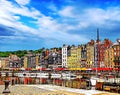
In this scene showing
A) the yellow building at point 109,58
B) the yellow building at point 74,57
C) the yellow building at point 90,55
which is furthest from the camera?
the yellow building at point 74,57

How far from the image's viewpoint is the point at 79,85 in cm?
6700

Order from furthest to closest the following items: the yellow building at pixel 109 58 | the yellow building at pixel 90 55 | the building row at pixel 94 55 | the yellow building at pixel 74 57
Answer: the yellow building at pixel 74 57 < the yellow building at pixel 90 55 < the yellow building at pixel 109 58 < the building row at pixel 94 55

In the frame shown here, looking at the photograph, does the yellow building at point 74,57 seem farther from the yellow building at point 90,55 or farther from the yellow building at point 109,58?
the yellow building at point 109,58

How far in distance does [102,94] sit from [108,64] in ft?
348

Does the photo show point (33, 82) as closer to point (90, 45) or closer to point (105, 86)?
point (105, 86)

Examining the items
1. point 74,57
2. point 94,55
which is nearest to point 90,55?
point 94,55

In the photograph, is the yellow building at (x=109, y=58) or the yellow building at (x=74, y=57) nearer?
the yellow building at (x=109, y=58)

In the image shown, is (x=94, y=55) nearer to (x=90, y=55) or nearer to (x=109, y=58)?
(x=90, y=55)

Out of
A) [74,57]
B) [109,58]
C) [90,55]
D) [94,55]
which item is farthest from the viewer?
[74,57]

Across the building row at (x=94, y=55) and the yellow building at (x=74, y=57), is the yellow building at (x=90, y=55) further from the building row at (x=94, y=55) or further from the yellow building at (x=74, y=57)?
the yellow building at (x=74, y=57)

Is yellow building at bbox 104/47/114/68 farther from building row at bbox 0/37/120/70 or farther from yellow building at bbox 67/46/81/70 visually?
yellow building at bbox 67/46/81/70

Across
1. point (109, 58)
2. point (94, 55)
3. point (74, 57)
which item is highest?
point (94, 55)

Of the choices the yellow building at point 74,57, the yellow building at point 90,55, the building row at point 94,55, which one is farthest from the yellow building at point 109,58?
the yellow building at point 74,57

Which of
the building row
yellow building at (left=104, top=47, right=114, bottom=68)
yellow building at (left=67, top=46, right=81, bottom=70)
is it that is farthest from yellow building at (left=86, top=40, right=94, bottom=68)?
yellow building at (left=104, top=47, right=114, bottom=68)
